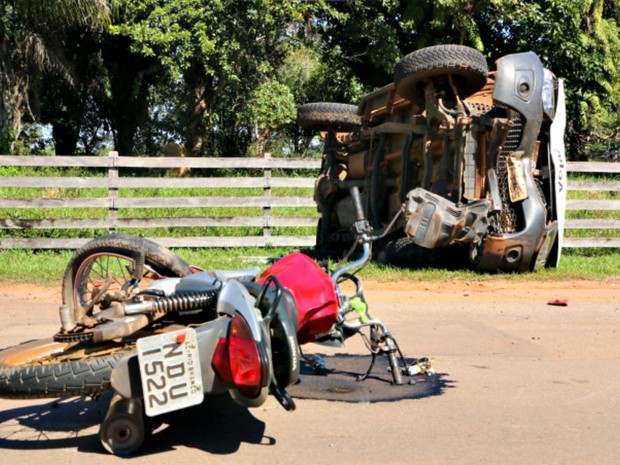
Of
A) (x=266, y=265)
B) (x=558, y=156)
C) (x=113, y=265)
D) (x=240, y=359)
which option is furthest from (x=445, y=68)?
(x=240, y=359)

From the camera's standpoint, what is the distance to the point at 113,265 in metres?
5.56

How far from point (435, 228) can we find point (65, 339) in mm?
2668

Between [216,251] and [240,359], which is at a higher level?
[240,359]

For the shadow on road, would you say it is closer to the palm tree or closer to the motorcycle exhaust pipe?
the motorcycle exhaust pipe

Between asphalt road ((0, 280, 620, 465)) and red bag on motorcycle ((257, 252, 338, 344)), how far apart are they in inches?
22.4

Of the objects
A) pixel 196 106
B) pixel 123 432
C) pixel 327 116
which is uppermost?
pixel 196 106

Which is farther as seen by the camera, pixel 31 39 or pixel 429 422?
pixel 31 39

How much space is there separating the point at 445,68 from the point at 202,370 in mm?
6755

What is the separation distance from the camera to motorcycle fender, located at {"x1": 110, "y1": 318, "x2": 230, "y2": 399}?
3896 mm

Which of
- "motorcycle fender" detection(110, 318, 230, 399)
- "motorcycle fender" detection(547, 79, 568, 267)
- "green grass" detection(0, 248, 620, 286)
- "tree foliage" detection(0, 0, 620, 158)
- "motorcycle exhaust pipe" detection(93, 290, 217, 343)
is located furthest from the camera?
"tree foliage" detection(0, 0, 620, 158)

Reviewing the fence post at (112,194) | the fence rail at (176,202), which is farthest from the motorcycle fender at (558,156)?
the fence post at (112,194)

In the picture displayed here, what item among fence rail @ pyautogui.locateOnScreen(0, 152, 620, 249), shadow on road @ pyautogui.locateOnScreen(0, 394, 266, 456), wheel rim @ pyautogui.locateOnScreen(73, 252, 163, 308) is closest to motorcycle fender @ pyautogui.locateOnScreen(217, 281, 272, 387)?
shadow on road @ pyautogui.locateOnScreen(0, 394, 266, 456)

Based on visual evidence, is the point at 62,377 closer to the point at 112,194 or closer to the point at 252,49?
the point at 112,194

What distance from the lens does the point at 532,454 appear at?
166 inches
